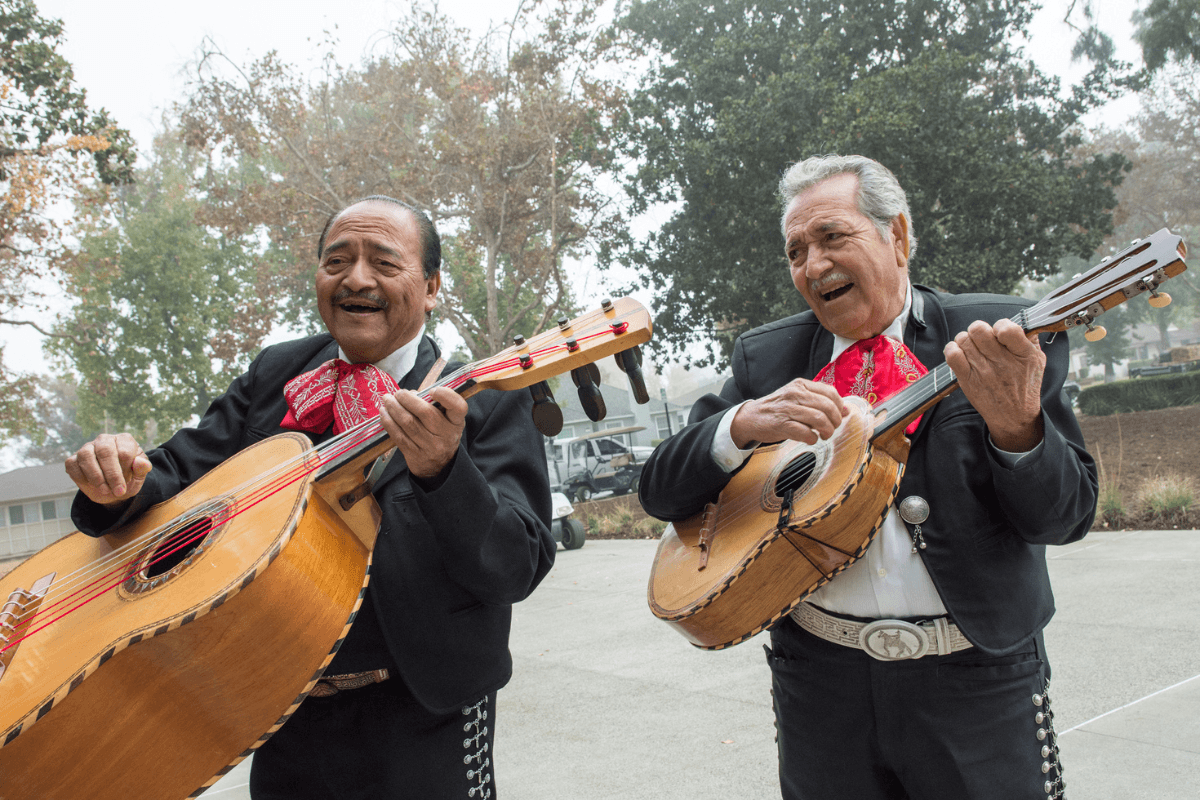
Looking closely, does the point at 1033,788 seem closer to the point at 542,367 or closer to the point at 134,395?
the point at 542,367

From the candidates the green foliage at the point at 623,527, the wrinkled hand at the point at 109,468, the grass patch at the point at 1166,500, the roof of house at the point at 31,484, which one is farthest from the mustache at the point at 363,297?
the roof of house at the point at 31,484

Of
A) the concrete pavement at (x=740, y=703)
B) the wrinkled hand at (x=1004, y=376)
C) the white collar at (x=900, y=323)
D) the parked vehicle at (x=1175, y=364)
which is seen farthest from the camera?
the parked vehicle at (x=1175, y=364)

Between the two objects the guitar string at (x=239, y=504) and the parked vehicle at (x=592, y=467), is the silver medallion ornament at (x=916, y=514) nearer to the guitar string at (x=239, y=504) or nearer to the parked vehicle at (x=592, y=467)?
the guitar string at (x=239, y=504)

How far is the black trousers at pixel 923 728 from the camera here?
5.35ft

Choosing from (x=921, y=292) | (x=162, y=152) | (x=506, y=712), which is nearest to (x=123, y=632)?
(x=921, y=292)

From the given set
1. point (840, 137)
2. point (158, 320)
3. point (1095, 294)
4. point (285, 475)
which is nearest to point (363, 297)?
point (285, 475)

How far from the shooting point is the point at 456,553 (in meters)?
1.69

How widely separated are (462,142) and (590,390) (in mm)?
15178

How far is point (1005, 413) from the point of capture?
5.25ft

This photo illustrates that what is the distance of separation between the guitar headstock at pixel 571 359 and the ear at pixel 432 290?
383 mm

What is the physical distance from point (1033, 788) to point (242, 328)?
27342mm

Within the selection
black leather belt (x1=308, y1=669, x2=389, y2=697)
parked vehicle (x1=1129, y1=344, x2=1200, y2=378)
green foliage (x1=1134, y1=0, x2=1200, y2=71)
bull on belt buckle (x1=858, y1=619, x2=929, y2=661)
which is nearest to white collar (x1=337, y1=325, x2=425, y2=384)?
black leather belt (x1=308, y1=669, x2=389, y2=697)

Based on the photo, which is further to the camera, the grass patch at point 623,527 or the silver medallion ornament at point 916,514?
the grass patch at point 623,527

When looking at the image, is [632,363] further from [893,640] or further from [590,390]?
[893,640]
